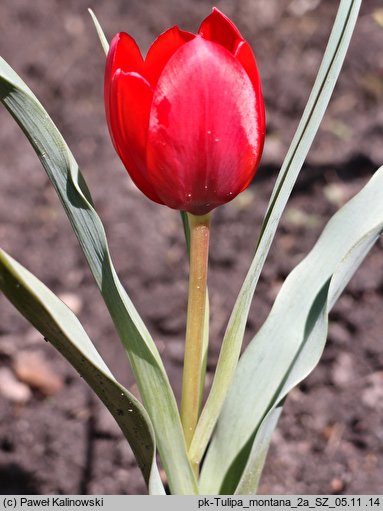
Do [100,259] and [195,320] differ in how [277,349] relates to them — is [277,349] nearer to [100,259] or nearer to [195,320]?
[195,320]

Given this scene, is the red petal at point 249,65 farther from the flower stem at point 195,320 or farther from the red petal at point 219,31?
the flower stem at point 195,320

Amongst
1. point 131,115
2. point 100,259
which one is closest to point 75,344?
point 100,259

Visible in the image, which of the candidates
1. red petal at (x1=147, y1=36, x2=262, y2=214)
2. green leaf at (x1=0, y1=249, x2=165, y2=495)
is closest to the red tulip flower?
red petal at (x1=147, y1=36, x2=262, y2=214)

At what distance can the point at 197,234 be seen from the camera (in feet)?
Answer: 2.86

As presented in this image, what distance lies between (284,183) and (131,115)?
197mm

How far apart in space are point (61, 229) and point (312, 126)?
49.0 inches

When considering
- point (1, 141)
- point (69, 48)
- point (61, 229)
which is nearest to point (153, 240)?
point (61, 229)

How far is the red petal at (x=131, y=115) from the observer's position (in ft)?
2.45

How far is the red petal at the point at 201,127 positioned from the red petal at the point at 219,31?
9cm

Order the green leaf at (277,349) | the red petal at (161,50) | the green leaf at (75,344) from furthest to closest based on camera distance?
the green leaf at (277,349), the red petal at (161,50), the green leaf at (75,344)

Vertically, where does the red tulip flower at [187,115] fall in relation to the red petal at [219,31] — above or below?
below

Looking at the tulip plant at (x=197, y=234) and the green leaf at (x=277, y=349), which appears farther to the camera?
the green leaf at (x=277, y=349)

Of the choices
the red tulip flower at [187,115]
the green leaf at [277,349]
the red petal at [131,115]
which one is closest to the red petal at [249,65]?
the red tulip flower at [187,115]
